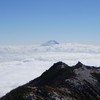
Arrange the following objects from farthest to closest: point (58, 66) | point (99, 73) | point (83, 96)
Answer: point (58, 66), point (99, 73), point (83, 96)

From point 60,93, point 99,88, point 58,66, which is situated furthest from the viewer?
point 58,66

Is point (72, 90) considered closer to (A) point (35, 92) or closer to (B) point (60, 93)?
(B) point (60, 93)

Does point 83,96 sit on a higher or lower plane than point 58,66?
lower

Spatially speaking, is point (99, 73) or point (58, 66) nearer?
point (99, 73)

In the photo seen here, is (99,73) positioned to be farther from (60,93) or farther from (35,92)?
(35,92)

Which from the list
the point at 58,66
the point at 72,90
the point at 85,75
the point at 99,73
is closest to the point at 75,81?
the point at 72,90

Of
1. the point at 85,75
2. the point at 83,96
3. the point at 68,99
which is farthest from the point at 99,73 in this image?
the point at 68,99
